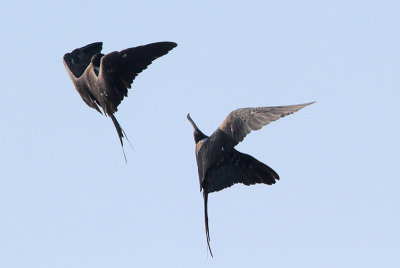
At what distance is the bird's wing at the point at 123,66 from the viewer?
1033 inches

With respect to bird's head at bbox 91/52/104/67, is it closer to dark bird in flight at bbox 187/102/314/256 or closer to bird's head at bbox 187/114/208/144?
dark bird in flight at bbox 187/102/314/256

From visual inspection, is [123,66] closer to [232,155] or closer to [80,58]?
[232,155]

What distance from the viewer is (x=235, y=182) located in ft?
91.4

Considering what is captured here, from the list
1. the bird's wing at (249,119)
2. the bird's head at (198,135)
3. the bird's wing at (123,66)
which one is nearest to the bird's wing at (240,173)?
the bird's head at (198,135)

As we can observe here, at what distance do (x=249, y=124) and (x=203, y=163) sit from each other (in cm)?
199

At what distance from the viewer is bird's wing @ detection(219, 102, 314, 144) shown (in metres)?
24.7

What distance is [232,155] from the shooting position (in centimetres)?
2766

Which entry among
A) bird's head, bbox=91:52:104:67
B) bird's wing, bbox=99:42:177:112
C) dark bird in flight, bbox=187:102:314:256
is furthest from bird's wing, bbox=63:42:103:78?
dark bird in flight, bbox=187:102:314:256

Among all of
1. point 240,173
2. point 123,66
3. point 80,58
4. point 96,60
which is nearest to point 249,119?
point 240,173

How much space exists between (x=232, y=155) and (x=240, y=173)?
49cm

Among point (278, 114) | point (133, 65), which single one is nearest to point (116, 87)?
point (133, 65)

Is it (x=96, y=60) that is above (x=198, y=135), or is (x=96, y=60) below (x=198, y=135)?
above

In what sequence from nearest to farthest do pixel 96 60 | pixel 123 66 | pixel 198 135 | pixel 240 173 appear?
pixel 123 66, pixel 240 173, pixel 198 135, pixel 96 60

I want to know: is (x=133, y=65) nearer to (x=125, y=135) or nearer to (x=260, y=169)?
(x=125, y=135)
